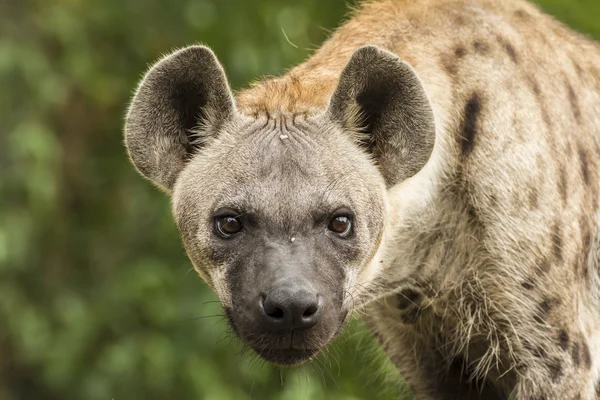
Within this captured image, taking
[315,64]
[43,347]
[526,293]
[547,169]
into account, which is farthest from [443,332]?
[43,347]

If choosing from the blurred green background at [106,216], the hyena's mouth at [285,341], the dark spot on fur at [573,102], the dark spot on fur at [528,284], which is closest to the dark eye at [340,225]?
the hyena's mouth at [285,341]

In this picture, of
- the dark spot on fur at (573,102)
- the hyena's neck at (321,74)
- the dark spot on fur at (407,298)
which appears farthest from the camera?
the dark spot on fur at (407,298)

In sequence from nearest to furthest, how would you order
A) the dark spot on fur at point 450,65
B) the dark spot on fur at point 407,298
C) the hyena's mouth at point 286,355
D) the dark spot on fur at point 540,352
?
1. the hyena's mouth at point 286,355
2. the dark spot on fur at point 540,352
3. the dark spot on fur at point 450,65
4. the dark spot on fur at point 407,298

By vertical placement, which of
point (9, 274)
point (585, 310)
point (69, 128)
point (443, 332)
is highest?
point (585, 310)

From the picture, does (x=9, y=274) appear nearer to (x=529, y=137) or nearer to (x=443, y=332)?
(x=443, y=332)

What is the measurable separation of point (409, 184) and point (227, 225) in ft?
2.69

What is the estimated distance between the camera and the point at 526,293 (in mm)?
4430

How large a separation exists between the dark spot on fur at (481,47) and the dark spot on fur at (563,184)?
0.55m

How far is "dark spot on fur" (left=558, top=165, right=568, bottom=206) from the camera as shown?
443 cm

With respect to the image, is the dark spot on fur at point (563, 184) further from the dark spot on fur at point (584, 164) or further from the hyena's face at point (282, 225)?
the hyena's face at point (282, 225)

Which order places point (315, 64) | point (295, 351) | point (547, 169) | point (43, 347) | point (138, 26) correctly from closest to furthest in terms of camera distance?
point (295, 351), point (547, 169), point (315, 64), point (43, 347), point (138, 26)

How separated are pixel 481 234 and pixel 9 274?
558 cm

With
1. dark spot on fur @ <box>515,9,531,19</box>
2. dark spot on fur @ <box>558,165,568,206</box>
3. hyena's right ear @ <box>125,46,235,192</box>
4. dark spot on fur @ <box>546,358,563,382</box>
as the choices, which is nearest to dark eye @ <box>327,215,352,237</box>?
hyena's right ear @ <box>125,46,235,192</box>

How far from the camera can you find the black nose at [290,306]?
12.1 ft
